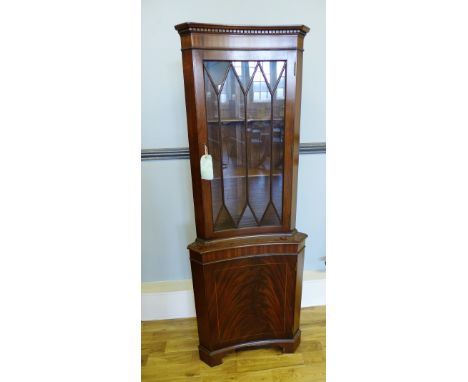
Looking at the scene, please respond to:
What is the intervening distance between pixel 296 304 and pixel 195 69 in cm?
124

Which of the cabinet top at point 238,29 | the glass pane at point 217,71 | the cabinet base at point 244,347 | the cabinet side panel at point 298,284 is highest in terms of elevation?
the cabinet top at point 238,29

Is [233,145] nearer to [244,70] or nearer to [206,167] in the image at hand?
[206,167]

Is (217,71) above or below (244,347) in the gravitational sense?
above

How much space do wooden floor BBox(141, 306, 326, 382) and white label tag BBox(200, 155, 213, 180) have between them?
98 centimetres

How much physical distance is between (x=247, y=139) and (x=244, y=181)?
20cm

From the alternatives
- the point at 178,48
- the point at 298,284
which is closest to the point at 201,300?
the point at 298,284

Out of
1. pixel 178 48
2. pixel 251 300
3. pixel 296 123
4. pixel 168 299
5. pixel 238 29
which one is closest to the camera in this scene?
pixel 238 29

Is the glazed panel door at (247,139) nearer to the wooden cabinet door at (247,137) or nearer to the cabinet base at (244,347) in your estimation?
the wooden cabinet door at (247,137)

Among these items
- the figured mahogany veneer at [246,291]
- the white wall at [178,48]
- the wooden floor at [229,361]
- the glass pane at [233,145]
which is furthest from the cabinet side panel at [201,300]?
the white wall at [178,48]

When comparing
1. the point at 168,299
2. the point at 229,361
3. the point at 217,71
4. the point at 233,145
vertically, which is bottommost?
the point at 229,361

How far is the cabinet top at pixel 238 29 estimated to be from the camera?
4.53ft

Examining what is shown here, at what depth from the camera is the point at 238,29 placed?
1421mm
